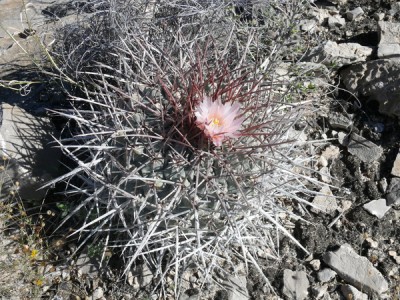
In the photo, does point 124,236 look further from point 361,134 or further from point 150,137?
point 361,134

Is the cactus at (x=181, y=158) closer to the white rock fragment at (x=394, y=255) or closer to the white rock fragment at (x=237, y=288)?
the white rock fragment at (x=237, y=288)

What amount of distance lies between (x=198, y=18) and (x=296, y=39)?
877 millimetres

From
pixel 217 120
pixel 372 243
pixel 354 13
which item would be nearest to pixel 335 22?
pixel 354 13

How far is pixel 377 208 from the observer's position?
3023 millimetres

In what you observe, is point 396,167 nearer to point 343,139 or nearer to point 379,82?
point 343,139

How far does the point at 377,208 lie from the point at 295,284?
66 centimetres

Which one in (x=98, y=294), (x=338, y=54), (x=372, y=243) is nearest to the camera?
(x=98, y=294)

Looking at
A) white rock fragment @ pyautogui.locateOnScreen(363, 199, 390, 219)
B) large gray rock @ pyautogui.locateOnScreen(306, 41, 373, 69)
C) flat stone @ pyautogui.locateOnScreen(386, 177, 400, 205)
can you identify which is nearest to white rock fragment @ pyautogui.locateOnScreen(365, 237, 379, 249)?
white rock fragment @ pyautogui.locateOnScreen(363, 199, 390, 219)

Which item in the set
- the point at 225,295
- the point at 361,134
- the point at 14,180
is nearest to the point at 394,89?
the point at 361,134

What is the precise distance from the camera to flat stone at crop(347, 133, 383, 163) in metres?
3.22

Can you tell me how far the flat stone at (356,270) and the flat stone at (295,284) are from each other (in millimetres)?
165

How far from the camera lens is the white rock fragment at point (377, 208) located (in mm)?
3008

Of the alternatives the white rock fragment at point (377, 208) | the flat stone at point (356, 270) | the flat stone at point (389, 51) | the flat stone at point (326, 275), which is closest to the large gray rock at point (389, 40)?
the flat stone at point (389, 51)

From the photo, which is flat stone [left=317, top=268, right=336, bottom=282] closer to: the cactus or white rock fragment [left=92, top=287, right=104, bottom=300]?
the cactus
